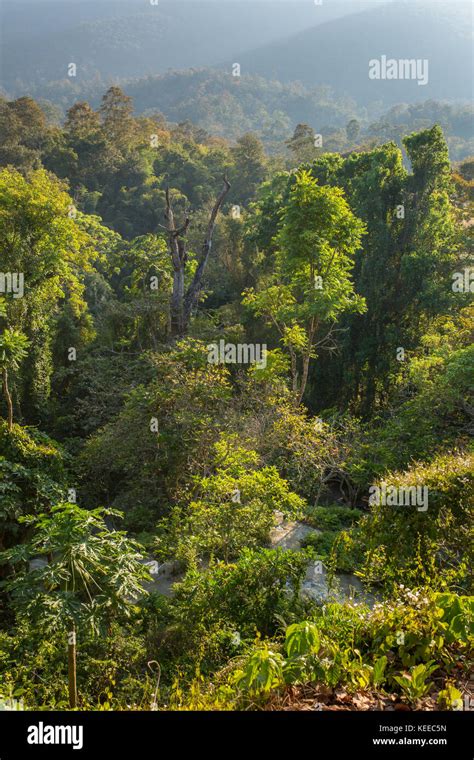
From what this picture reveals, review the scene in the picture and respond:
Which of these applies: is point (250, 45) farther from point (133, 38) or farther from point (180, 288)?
point (180, 288)

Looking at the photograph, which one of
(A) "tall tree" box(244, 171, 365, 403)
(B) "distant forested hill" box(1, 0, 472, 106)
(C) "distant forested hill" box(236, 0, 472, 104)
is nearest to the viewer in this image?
(A) "tall tree" box(244, 171, 365, 403)

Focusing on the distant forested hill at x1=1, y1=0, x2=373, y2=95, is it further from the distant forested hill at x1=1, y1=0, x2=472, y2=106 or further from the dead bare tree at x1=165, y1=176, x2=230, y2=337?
the dead bare tree at x1=165, y1=176, x2=230, y2=337

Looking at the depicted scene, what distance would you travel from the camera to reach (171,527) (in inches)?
299

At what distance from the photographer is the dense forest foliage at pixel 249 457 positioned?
391 cm

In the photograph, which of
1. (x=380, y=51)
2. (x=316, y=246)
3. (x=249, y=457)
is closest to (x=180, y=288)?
(x=316, y=246)

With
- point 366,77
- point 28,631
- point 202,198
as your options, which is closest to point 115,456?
point 28,631

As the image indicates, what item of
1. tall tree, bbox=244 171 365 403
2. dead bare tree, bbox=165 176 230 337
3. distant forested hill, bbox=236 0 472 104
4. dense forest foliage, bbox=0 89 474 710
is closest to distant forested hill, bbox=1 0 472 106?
distant forested hill, bbox=236 0 472 104

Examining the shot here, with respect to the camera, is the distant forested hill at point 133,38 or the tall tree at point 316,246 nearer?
the tall tree at point 316,246

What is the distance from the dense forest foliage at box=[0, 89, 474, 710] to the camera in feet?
12.8

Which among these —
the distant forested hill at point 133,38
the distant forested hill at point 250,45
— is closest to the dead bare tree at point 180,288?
the distant forested hill at point 250,45

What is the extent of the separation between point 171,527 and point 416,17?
189792 mm

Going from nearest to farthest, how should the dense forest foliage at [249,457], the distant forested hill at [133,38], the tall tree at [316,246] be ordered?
the dense forest foliage at [249,457] < the tall tree at [316,246] < the distant forested hill at [133,38]

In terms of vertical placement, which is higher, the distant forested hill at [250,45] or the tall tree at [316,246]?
the distant forested hill at [250,45]

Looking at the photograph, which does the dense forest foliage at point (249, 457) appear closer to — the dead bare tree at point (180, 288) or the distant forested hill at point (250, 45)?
the dead bare tree at point (180, 288)
